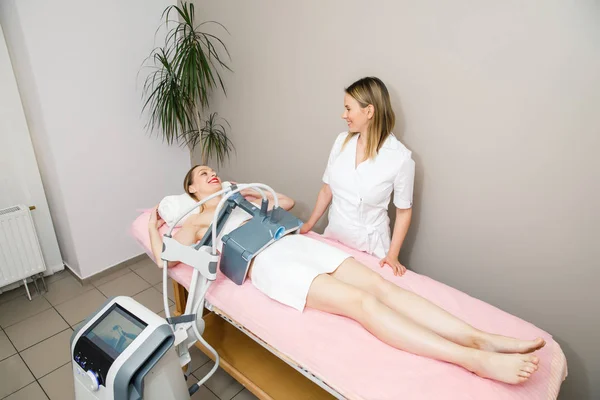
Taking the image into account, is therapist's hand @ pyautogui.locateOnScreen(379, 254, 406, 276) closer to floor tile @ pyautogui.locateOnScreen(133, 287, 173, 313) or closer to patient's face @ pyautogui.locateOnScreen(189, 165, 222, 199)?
patient's face @ pyautogui.locateOnScreen(189, 165, 222, 199)

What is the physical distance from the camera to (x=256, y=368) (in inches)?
71.5

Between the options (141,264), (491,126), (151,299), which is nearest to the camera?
(491,126)

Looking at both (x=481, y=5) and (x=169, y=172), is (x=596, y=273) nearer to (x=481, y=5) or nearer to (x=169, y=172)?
(x=481, y=5)

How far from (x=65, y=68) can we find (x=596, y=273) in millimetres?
3009

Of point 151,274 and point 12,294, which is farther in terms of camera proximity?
point 151,274

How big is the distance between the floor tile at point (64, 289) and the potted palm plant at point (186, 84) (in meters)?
1.24

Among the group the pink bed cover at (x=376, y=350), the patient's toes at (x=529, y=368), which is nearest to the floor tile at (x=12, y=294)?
the pink bed cover at (x=376, y=350)

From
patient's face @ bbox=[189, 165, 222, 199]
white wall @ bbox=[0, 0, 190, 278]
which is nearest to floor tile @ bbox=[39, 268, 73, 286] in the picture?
white wall @ bbox=[0, 0, 190, 278]

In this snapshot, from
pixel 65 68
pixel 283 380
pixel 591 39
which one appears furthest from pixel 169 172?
pixel 591 39

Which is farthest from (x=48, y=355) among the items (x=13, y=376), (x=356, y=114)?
(x=356, y=114)

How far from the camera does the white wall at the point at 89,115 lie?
2.26 m

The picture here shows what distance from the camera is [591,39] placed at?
1.40m

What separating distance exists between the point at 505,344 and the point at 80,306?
2.52 m

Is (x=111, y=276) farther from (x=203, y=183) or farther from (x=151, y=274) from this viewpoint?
(x=203, y=183)
